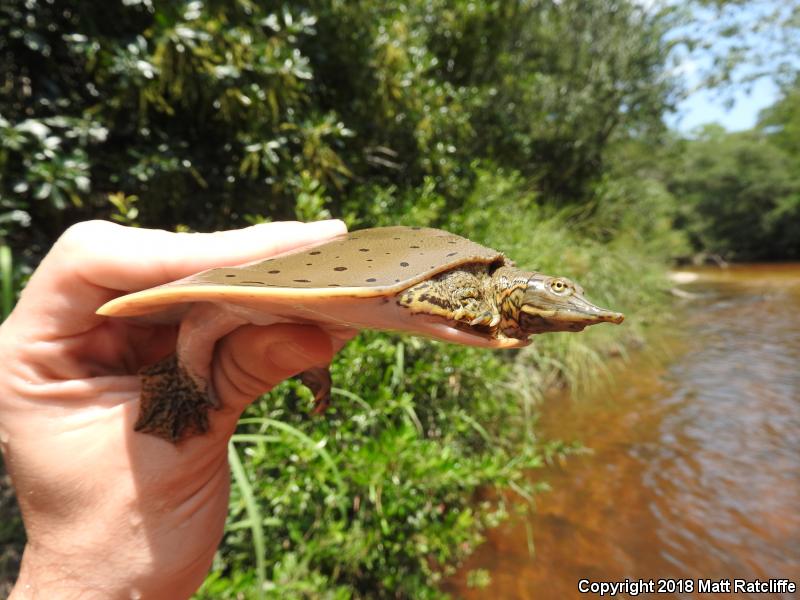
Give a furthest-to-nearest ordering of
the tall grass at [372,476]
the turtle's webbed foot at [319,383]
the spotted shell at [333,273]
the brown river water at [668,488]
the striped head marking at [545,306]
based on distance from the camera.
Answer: the brown river water at [668,488]
the tall grass at [372,476]
the turtle's webbed foot at [319,383]
the striped head marking at [545,306]
the spotted shell at [333,273]

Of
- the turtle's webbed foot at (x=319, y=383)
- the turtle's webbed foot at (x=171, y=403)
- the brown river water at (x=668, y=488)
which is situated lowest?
the brown river water at (x=668, y=488)

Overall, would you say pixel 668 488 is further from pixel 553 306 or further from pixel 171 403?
pixel 171 403

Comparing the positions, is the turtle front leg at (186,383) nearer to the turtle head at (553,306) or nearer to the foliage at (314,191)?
the foliage at (314,191)

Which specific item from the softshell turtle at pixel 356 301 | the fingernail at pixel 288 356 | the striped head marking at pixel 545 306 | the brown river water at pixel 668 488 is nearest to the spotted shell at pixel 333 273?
the softshell turtle at pixel 356 301

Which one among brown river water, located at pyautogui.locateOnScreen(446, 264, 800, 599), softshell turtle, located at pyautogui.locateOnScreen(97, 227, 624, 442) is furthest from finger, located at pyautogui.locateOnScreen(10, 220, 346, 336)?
brown river water, located at pyautogui.locateOnScreen(446, 264, 800, 599)

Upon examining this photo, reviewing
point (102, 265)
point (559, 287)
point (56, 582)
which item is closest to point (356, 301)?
point (559, 287)

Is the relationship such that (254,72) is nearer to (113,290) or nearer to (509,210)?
(113,290)
